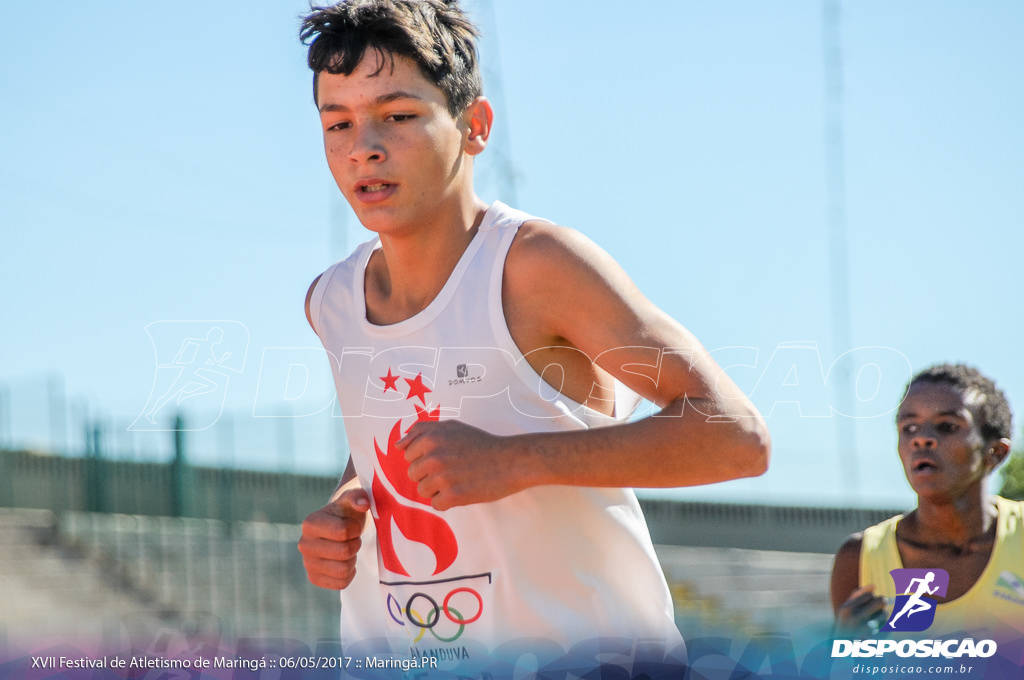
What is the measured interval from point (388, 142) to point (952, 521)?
1.74m

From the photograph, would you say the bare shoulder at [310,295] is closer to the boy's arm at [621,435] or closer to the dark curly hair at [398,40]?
the dark curly hair at [398,40]

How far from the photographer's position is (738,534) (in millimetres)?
7852

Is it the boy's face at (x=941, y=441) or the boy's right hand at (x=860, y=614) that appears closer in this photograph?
the boy's right hand at (x=860, y=614)

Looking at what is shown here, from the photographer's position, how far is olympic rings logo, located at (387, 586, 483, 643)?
6.24 feet

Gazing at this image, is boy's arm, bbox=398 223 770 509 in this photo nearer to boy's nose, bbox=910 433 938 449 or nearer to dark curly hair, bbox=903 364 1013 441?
boy's nose, bbox=910 433 938 449

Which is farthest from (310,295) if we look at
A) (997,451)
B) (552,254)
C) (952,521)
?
(997,451)

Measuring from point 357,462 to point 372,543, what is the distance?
171mm

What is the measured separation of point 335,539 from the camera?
199cm

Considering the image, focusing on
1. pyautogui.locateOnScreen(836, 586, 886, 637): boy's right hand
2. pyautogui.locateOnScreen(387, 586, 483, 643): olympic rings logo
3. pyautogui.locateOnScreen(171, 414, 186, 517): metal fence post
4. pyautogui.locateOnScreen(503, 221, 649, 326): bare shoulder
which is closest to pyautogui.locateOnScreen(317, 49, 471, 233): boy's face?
pyautogui.locateOnScreen(503, 221, 649, 326): bare shoulder

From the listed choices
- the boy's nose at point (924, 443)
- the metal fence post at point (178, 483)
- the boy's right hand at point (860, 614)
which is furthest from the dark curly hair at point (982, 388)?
the metal fence post at point (178, 483)

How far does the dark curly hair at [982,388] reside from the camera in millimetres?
2727

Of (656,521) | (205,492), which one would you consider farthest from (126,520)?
(656,521)

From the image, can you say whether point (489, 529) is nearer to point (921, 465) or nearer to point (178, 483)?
point (921, 465)

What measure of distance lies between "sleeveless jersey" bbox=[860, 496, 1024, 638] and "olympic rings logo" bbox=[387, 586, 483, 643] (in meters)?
1.12
